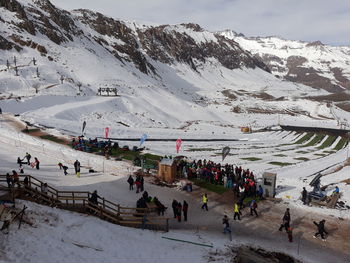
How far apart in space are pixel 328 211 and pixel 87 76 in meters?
80.4

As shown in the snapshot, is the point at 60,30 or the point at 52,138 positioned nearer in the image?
the point at 52,138

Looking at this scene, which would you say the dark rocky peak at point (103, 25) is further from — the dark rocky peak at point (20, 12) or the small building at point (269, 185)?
the small building at point (269, 185)

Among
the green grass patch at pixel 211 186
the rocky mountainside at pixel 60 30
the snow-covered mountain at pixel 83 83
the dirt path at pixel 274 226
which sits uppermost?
the rocky mountainside at pixel 60 30

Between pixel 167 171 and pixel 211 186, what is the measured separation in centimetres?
386

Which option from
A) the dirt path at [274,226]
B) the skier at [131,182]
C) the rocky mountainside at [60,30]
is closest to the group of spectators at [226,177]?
the dirt path at [274,226]

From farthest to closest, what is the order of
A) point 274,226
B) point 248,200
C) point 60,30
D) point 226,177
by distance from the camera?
point 60,30 < point 226,177 < point 248,200 < point 274,226

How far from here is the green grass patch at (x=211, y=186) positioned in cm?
2384

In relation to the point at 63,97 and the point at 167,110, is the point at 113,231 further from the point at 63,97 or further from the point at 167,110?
the point at 167,110

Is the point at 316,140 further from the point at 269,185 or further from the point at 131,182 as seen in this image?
the point at 131,182

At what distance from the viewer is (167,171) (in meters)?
25.5

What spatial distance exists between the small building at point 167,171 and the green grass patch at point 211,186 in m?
1.83

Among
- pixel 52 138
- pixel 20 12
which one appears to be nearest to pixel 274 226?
pixel 52 138

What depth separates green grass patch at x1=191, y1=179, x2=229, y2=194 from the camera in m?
23.8

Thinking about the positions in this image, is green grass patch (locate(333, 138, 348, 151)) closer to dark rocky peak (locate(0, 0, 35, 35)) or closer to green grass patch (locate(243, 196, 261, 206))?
green grass patch (locate(243, 196, 261, 206))
